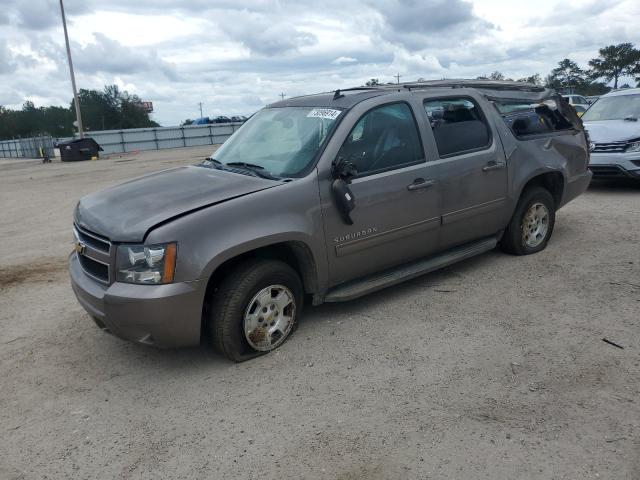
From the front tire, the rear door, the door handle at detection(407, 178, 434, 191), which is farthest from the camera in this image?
the rear door

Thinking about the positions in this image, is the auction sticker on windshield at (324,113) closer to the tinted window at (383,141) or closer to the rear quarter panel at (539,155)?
the tinted window at (383,141)

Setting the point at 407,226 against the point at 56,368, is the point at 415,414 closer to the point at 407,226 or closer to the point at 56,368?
the point at 407,226

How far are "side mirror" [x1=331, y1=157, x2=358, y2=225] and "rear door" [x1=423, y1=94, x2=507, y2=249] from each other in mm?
1055

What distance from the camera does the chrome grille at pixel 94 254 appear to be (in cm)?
360

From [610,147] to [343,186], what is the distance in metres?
6.68

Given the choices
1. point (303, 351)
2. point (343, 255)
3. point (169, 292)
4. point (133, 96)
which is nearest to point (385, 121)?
point (343, 255)

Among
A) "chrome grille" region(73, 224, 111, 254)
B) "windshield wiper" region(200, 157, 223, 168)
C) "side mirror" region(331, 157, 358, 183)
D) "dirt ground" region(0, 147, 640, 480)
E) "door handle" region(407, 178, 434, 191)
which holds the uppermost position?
"windshield wiper" region(200, 157, 223, 168)

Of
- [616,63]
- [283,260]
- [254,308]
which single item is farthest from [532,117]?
[616,63]

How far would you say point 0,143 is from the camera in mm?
50438

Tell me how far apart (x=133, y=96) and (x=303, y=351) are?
295 ft

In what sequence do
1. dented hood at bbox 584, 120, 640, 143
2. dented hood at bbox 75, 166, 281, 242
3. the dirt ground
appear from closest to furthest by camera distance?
the dirt ground < dented hood at bbox 75, 166, 281, 242 < dented hood at bbox 584, 120, 640, 143

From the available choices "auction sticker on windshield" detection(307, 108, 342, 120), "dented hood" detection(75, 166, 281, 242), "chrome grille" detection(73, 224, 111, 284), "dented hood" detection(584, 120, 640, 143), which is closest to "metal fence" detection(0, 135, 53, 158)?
"dented hood" detection(584, 120, 640, 143)

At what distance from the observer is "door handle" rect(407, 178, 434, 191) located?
450 cm

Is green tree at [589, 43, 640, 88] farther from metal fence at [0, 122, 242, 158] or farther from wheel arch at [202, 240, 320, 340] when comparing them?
wheel arch at [202, 240, 320, 340]
